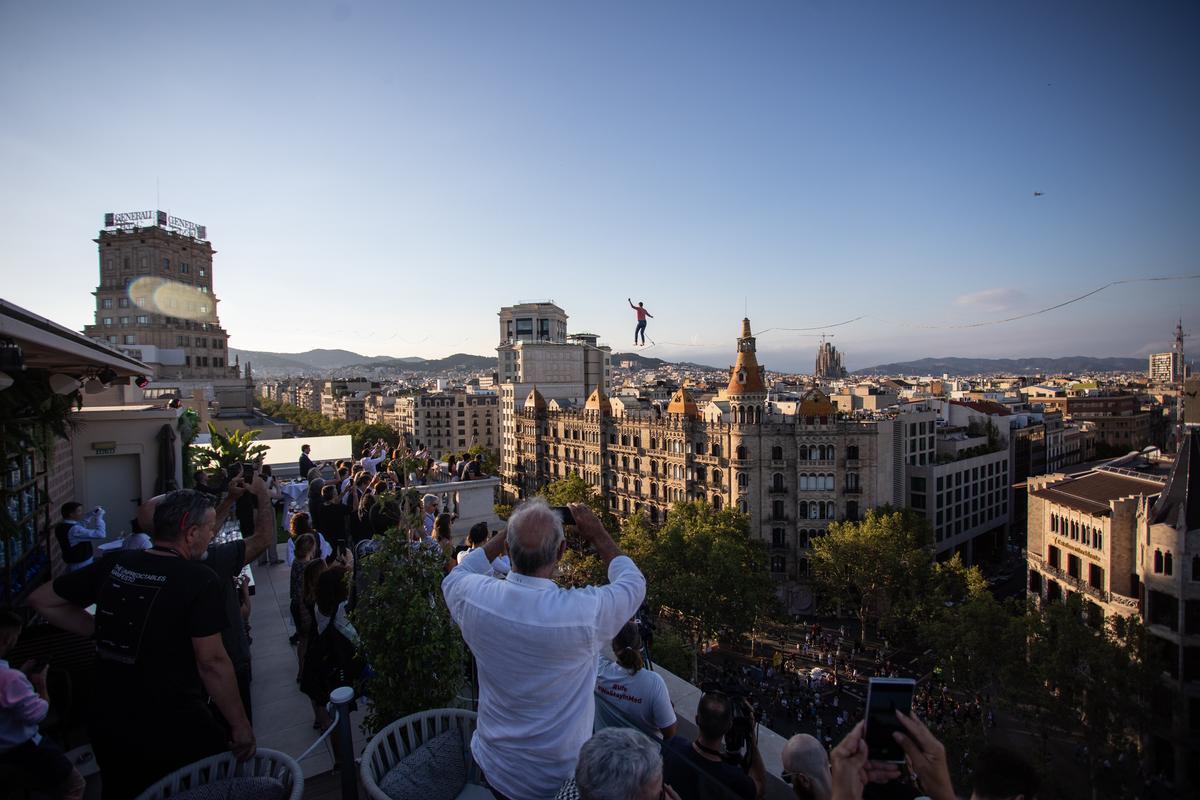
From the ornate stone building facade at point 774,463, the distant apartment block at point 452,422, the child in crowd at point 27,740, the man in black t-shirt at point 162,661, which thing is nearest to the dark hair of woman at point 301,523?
the child in crowd at point 27,740

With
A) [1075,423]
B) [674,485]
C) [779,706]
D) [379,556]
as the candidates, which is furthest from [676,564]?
[1075,423]

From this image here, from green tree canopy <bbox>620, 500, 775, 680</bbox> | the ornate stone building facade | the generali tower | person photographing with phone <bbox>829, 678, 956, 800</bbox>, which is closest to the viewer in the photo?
person photographing with phone <bbox>829, 678, 956, 800</bbox>

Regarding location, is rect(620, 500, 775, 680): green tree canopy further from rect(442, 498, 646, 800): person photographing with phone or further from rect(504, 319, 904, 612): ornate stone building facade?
rect(442, 498, 646, 800): person photographing with phone

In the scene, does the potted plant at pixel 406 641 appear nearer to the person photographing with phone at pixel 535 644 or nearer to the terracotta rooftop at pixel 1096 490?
the person photographing with phone at pixel 535 644

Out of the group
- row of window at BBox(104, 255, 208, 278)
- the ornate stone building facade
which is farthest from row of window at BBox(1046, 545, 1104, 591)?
row of window at BBox(104, 255, 208, 278)

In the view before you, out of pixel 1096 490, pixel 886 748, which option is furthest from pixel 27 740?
pixel 1096 490

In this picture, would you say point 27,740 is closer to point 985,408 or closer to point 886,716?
point 886,716

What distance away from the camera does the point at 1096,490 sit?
100ft

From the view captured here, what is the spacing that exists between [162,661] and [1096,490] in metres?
37.9

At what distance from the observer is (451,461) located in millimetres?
17281

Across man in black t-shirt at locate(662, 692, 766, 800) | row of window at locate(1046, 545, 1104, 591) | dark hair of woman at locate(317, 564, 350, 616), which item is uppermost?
dark hair of woman at locate(317, 564, 350, 616)

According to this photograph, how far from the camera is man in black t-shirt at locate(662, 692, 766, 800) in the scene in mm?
3385

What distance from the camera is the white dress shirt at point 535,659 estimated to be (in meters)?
3.13

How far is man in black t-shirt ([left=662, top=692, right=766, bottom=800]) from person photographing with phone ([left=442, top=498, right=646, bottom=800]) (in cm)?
59
